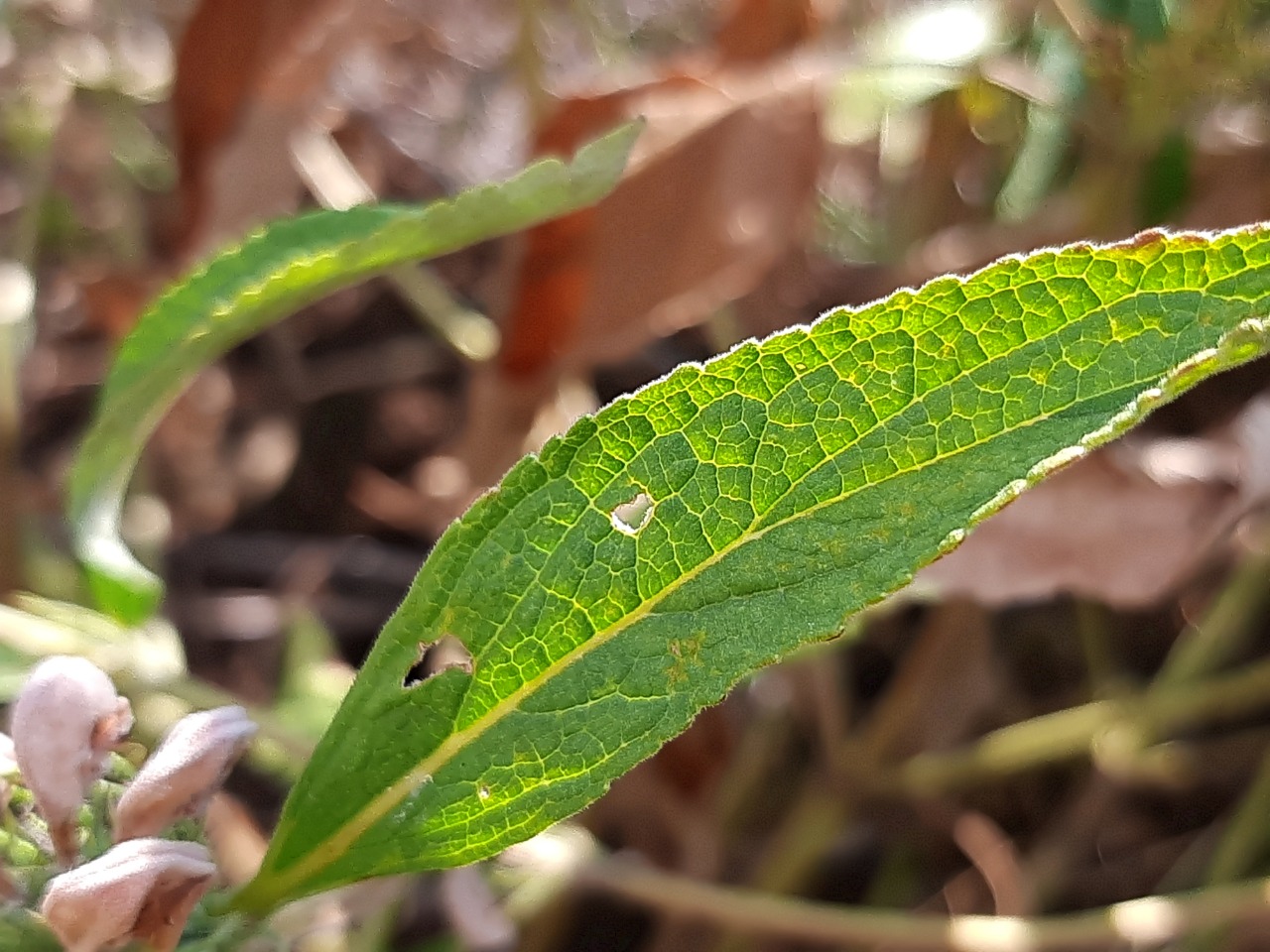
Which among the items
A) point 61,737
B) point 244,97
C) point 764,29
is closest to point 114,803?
point 61,737

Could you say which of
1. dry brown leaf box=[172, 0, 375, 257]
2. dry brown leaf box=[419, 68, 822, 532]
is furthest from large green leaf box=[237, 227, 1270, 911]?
dry brown leaf box=[172, 0, 375, 257]

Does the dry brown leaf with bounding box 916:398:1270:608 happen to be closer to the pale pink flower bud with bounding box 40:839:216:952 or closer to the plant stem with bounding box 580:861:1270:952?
the plant stem with bounding box 580:861:1270:952

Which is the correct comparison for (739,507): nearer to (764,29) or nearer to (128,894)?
(128,894)

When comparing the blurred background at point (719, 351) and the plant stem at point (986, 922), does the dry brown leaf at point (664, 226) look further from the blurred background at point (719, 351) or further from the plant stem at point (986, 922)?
the plant stem at point (986, 922)

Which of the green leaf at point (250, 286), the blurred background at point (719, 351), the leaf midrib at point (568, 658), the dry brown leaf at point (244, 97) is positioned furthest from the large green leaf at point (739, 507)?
the dry brown leaf at point (244, 97)

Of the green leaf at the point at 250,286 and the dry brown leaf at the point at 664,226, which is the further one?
the dry brown leaf at the point at 664,226
